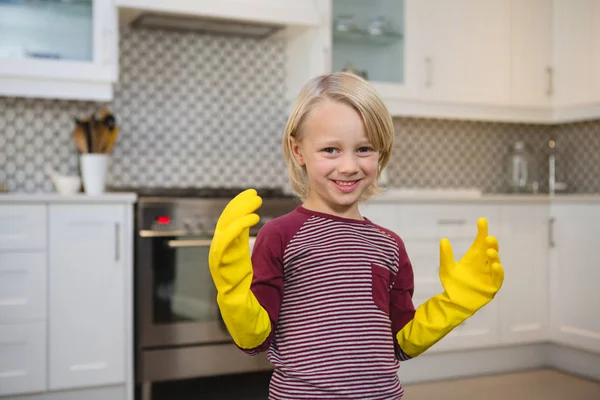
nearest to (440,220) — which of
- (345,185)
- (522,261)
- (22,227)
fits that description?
(522,261)

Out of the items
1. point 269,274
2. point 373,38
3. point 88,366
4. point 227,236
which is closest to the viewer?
point 227,236

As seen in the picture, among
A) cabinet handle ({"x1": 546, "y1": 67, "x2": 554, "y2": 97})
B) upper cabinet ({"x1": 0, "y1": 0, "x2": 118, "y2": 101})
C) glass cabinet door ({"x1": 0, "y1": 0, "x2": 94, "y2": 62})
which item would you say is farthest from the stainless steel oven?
cabinet handle ({"x1": 546, "y1": 67, "x2": 554, "y2": 97})

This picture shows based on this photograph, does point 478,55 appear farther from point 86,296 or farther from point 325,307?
point 325,307

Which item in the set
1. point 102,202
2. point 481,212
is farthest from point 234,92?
point 481,212

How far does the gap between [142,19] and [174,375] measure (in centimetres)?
152

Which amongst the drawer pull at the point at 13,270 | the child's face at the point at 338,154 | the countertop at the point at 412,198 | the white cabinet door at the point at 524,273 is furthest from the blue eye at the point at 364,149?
the white cabinet door at the point at 524,273

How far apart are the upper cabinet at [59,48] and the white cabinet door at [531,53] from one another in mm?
2078

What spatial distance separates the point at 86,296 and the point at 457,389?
5.66 ft

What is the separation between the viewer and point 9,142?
3023 mm

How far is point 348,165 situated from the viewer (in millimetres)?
1044

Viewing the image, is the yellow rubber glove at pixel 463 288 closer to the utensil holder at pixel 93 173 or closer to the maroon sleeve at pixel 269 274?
the maroon sleeve at pixel 269 274

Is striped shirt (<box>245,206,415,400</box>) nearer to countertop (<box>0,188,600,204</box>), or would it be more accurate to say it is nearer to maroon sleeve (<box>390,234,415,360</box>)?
maroon sleeve (<box>390,234,415,360</box>)

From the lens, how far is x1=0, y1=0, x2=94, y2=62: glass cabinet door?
109 inches

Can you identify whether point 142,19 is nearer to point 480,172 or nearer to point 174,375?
point 174,375
